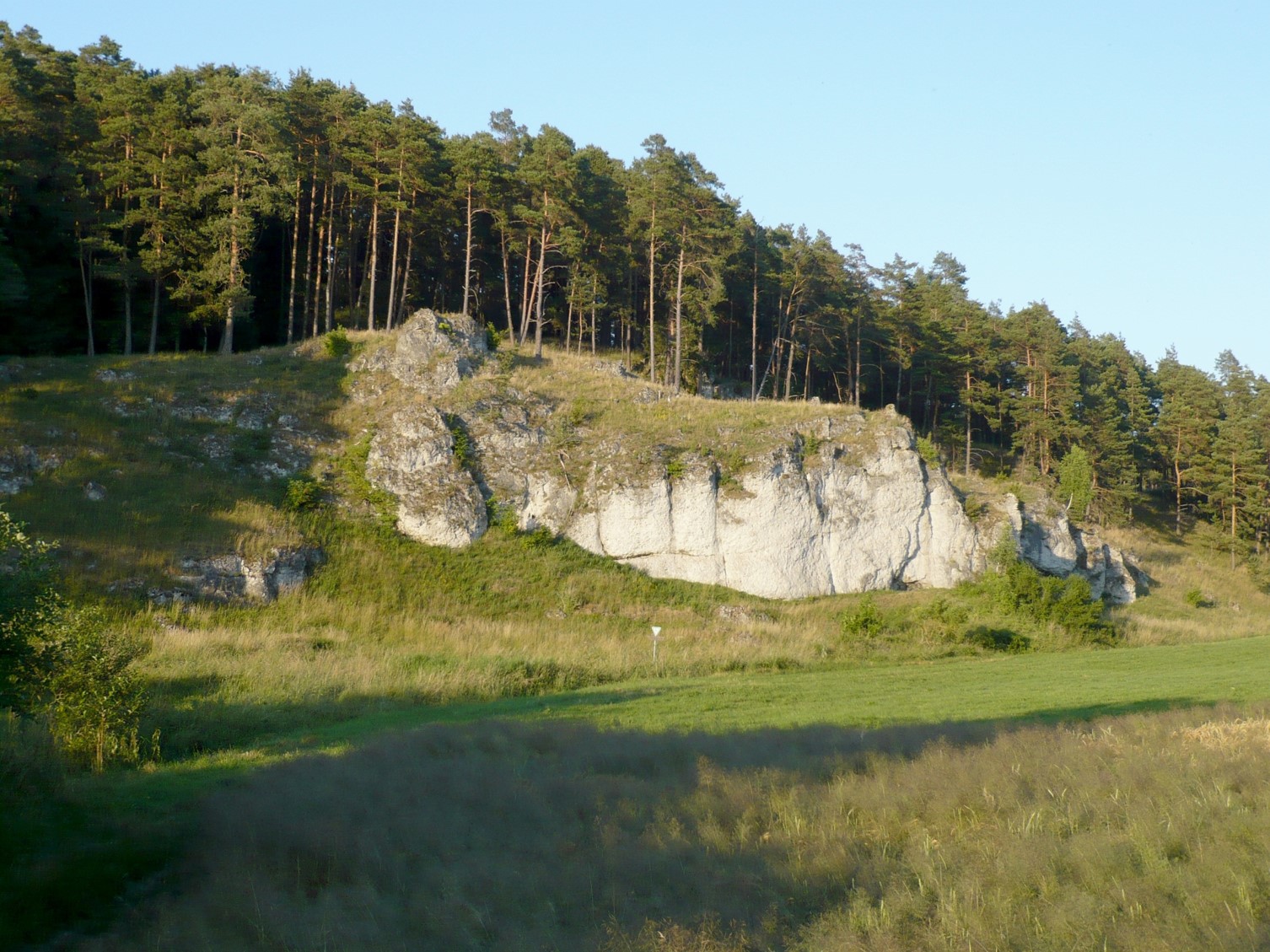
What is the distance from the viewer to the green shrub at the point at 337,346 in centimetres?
4888

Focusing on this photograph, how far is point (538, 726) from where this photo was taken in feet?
53.4

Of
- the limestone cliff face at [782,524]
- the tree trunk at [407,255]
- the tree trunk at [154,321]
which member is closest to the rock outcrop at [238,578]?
the limestone cliff face at [782,524]

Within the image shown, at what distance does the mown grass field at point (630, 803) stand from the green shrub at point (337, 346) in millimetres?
20294

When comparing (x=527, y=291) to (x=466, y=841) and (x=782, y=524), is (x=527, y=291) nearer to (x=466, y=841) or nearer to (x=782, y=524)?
(x=782, y=524)

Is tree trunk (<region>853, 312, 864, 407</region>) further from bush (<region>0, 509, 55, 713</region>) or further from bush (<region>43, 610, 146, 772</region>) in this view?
bush (<region>0, 509, 55, 713</region>)

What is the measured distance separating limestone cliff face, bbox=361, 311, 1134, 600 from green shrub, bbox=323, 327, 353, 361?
15.2ft

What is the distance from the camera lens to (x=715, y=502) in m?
42.1

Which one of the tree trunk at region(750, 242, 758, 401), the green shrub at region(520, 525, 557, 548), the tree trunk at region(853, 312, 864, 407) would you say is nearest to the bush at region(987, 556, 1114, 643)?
the green shrub at region(520, 525, 557, 548)

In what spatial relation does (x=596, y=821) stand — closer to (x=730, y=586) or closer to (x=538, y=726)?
(x=538, y=726)

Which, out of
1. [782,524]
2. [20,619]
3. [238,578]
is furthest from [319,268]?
[20,619]

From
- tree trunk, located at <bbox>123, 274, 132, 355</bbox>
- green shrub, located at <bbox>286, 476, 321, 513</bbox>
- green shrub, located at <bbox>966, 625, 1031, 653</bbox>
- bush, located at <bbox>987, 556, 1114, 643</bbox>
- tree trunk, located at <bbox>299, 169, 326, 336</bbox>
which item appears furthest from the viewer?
tree trunk, located at <bbox>299, 169, 326, 336</bbox>

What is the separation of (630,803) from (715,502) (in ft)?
102

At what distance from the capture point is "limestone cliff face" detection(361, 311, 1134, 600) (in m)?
41.5

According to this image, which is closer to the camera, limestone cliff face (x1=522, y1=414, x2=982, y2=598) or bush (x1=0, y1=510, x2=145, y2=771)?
bush (x1=0, y1=510, x2=145, y2=771)
